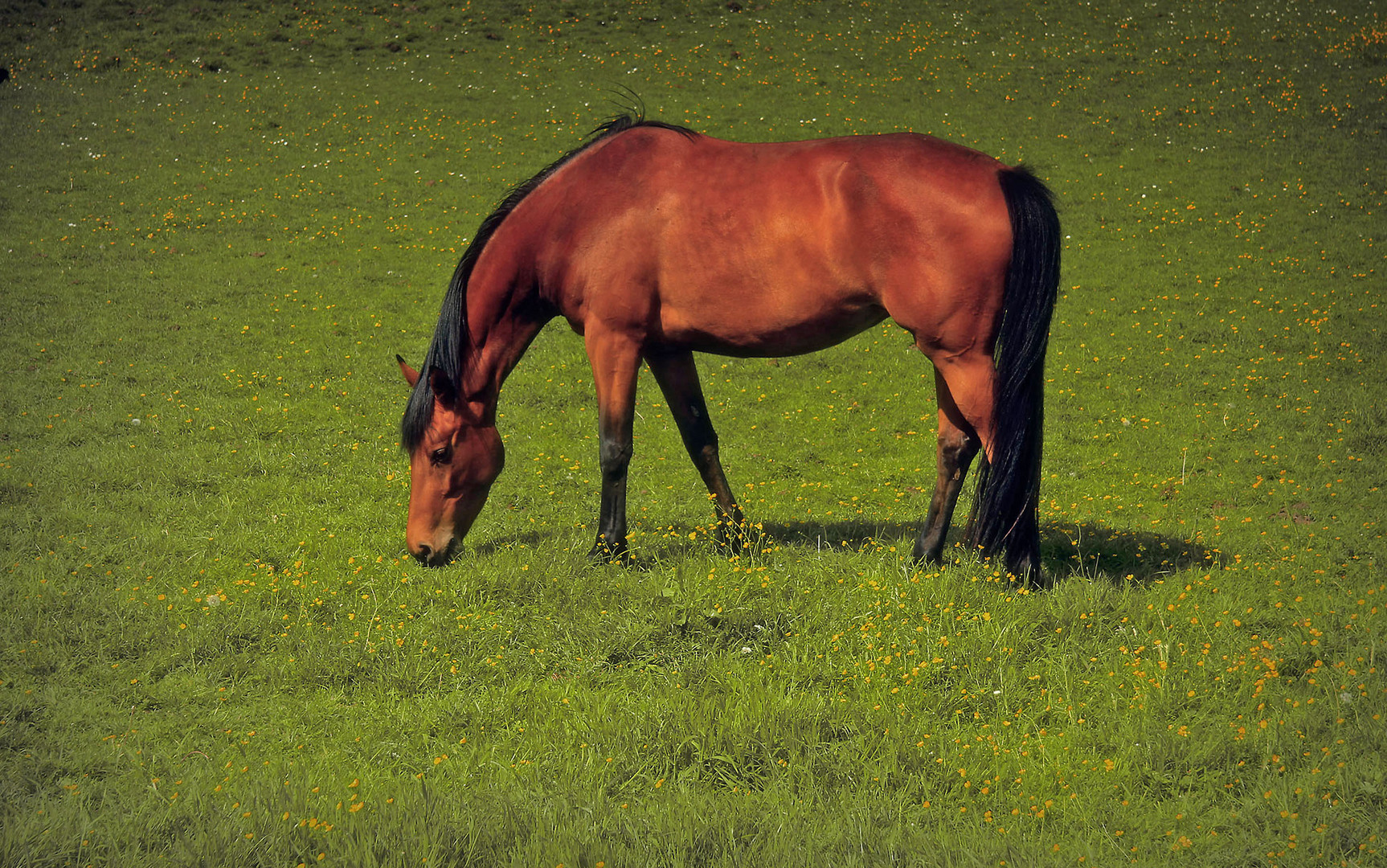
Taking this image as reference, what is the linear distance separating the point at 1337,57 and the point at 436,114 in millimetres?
18805

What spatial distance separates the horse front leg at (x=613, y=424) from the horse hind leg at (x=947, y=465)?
189 centimetres

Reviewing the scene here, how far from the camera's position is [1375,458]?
32.6ft

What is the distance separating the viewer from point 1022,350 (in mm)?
6023

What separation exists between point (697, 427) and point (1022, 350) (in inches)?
88.8

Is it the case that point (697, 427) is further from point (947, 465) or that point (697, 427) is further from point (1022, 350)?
point (1022, 350)

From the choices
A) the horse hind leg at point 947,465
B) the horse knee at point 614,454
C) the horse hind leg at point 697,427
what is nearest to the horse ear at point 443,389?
the horse knee at point 614,454

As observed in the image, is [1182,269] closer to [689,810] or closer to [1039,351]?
[1039,351]

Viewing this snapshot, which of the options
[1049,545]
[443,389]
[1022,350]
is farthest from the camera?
[1049,545]

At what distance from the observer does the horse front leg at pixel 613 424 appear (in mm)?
6836

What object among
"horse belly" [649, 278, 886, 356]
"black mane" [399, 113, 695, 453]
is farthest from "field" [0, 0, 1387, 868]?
"horse belly" [649, 278, 886, 356]

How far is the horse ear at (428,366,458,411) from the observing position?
6.75m

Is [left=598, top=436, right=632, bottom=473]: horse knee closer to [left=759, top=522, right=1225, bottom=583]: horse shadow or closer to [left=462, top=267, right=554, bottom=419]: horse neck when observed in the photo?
[left=462, top=267, right=554, bottom=419]: horse neck

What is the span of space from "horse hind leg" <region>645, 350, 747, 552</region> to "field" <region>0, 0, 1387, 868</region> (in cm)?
32

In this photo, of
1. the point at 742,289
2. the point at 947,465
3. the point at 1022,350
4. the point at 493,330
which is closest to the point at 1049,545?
the point at 947,465
